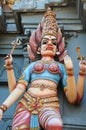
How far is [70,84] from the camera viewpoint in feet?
15.6

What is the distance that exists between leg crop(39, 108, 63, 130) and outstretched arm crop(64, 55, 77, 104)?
0.33m

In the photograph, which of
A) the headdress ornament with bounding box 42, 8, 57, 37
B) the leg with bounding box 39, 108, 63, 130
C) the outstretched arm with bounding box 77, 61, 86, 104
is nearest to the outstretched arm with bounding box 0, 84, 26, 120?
the leg with bounding box 39, 108, 63, 130

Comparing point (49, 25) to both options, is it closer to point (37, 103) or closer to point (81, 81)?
point (81, 81)

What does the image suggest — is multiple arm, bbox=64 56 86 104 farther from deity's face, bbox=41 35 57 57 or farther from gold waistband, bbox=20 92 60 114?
deity's face, bbox=41 35 57 57

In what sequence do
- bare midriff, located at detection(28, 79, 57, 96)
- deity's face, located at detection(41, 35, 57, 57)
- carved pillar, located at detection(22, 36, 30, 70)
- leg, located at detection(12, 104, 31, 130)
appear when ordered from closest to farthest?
1. leg, located at detection(12, 104, 31, 130)
2. bare midriff, located at detection(28, 79, 57, 96)
3. deity's face, located at detection(41, 35, 57, 57)
4. carved pillar, located at detection(22, 36, 30, 70)

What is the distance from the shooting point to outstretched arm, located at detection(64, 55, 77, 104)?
15.5ft

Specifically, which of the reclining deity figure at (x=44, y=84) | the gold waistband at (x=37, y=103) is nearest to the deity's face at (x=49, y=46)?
the reclining deity figure at (x=44, y=84)

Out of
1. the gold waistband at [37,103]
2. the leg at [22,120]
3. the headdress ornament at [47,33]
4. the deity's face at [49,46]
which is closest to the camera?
the leg at [22,120]

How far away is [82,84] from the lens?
15.8ft

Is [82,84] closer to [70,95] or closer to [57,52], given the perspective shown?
[70,95]

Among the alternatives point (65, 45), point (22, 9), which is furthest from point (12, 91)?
point (22, 9)

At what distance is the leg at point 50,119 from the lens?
164 inches

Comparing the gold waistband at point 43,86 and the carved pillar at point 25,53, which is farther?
the carved pillar at point 25,53

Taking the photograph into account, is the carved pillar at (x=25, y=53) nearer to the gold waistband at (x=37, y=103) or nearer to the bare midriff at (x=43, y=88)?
the bare midriff at (x=43, y=88)
